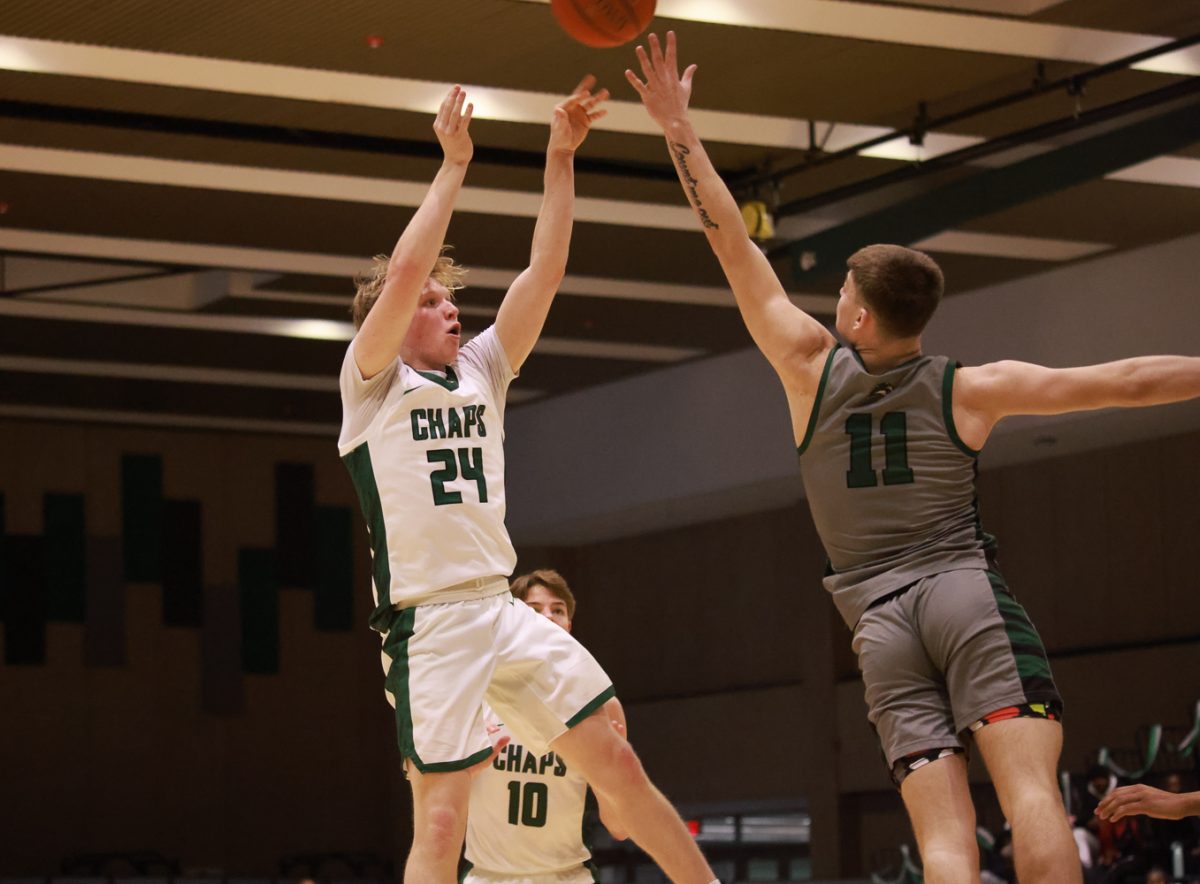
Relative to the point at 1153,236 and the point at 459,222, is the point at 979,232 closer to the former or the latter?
the point at 1153,236

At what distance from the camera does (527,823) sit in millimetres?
6371

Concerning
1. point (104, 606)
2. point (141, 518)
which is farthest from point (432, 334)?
point (141, 518)

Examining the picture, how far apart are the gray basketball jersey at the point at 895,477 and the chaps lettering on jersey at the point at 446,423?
100 centimetres

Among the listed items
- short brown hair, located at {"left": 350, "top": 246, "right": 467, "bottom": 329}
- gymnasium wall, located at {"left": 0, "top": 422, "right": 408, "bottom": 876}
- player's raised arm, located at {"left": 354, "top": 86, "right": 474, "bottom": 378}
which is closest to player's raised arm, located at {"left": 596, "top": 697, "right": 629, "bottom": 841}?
player's raised arm, located at {"left": 354, "top": 86, "right": 474, "bottom": 378}

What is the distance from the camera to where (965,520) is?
14.6 ft

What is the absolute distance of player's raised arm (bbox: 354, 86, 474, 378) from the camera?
4.78 meters

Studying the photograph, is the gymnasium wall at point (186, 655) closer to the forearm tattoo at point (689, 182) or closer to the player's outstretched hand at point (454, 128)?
the player's outstretched hand at point (454, 128)

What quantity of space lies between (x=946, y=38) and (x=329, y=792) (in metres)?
14.0

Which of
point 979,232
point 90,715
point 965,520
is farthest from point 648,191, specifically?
point 90,715

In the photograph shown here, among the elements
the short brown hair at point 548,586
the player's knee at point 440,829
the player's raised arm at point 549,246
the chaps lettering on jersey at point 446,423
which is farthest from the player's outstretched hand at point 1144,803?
the short brown hair at point 548,586

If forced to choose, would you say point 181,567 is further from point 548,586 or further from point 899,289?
point 899,289

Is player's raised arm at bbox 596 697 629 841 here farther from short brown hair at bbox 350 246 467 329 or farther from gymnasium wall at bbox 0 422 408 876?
gymnasium wall at bbox 0 422 408 876

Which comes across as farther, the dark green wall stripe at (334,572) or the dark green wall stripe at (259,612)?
the dark green wall stripe at (334,572)

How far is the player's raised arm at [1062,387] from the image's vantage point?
4.14m
